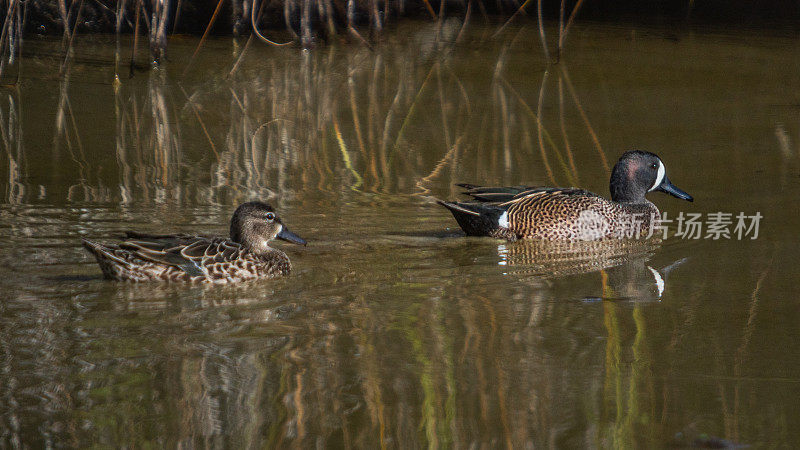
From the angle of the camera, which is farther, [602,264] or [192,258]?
[602,264]

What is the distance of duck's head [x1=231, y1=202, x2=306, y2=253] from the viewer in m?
6.02

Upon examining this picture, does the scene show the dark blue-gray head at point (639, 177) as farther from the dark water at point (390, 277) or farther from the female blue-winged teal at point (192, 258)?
the female blue-winged teal at point (192, 258)

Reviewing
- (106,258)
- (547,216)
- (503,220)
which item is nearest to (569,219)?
(547,216)

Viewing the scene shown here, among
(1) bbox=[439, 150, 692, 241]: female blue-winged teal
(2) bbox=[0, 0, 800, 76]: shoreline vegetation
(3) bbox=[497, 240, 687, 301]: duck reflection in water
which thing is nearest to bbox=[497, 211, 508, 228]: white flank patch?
(1) bbox=[439, 150, 692, 241]: female blue-winged teal

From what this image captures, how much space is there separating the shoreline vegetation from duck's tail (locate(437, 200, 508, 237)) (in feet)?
20.3

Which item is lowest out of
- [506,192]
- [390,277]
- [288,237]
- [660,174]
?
[390,277]

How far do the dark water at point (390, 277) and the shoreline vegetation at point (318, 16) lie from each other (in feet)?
5.76

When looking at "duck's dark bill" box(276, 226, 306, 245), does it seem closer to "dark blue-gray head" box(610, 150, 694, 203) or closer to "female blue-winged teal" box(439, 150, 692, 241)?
"female blue-winged teal" box(439, 150, 692, 241)

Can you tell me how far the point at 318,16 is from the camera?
15.6m

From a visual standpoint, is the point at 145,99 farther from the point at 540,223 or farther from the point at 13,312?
the point at 13,312

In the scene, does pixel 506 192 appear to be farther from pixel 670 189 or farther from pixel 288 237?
pixel 288 237

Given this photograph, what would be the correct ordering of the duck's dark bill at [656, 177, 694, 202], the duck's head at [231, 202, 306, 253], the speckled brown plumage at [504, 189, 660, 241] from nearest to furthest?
the duck's head at [231, 202, 306, 253] < the speckled brown plumage at [504, 189, 660, 241] < the duck's dark bill at [656, 177, 694, 202]

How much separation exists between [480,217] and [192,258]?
1913 millimetres

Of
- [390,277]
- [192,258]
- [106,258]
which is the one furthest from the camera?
[390,277]
